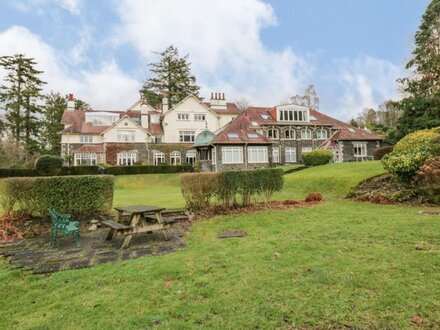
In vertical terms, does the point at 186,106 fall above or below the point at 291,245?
above

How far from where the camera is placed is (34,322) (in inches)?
149

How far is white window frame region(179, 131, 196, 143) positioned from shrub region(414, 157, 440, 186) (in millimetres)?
35202

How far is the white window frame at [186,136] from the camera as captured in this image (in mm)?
44200

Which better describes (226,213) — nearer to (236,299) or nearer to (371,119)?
(236,299)

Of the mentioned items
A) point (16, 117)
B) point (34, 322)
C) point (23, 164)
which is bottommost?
point (34, 322)

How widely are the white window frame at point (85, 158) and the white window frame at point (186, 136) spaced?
39.2 feet

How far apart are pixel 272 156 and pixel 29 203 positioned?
3171 centimetres

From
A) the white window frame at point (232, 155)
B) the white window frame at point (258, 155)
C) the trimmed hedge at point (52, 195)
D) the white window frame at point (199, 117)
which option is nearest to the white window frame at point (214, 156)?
the white window frame at point (232, 155)

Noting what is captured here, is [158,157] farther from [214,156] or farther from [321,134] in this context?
[321,134]

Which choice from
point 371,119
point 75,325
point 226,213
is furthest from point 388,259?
point 371,119

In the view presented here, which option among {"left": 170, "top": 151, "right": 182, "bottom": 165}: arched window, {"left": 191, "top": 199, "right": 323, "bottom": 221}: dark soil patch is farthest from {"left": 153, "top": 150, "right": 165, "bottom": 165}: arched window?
{"left": 191, "top": 199, "right": 323, "bottom": 221}: dark soil patch

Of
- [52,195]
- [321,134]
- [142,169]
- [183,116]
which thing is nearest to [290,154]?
[321,134]

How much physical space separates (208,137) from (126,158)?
12.3 metres

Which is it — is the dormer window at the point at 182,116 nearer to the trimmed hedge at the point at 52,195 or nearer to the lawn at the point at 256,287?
the trimmed hedge at the point at 52,195
